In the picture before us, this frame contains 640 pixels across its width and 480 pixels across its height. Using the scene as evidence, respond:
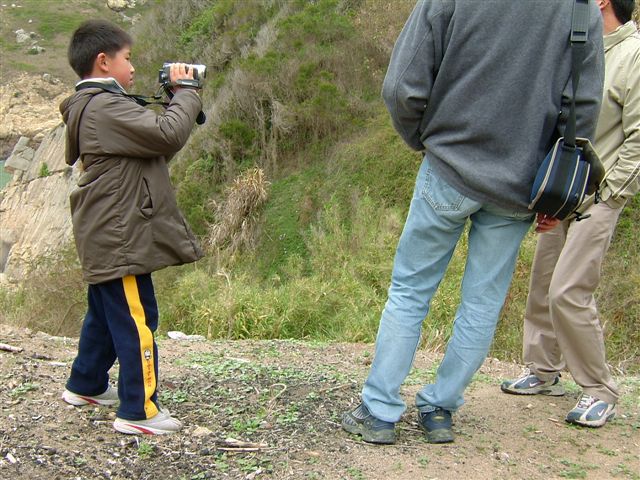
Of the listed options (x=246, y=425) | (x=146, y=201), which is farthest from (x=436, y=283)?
(x=146, y=201)

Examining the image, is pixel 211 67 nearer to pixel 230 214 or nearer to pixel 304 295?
pixel 230 214

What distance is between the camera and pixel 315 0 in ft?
63.4

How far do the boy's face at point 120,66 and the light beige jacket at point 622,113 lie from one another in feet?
7.52

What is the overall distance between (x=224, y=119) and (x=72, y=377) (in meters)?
14.7

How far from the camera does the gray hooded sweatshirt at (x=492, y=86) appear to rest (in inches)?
114

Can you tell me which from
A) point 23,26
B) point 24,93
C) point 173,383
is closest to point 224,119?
point 173,383

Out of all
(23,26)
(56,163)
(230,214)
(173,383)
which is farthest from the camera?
(23,26)

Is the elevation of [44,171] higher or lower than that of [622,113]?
lower

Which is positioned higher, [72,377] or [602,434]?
[72,377]

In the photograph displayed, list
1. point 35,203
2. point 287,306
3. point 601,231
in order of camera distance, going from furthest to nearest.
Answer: point 35,203 → point 287,306 → point 601,231

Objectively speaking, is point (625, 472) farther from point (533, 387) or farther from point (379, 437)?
point (379, 437)

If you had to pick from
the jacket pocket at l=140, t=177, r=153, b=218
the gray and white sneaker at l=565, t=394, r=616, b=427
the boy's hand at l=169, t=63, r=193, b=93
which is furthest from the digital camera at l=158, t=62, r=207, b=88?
the gray and white sneaker at l=565, t=394, r=616, b=427

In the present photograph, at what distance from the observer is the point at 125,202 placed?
10.3ft

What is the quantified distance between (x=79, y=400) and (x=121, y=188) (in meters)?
1.10
